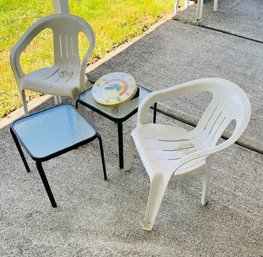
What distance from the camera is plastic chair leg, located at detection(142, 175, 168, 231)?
5.40ft

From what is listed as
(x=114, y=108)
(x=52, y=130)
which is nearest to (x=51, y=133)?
(x=52, y=130)

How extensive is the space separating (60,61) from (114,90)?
65 cm

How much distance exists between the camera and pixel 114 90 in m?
2.12

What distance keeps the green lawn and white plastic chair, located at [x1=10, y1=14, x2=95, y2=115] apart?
0.48m

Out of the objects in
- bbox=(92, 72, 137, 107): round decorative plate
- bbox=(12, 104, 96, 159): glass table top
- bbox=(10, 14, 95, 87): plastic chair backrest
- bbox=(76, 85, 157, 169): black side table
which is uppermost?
bbox=(10, 14, 95, 87): plastic chair backrest

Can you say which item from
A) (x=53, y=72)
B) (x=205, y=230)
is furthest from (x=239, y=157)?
(x=53, y=72)

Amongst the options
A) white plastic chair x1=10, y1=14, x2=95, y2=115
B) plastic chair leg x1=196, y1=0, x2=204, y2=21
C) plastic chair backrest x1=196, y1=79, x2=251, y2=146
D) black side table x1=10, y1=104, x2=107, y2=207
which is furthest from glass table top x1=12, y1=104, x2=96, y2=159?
plastic chair leg x1=196, y1=0, x2=204, y2=21

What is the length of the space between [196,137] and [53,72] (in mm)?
1159

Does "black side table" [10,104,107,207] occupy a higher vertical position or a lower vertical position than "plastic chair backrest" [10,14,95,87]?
lower

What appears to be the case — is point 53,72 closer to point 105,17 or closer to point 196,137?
point 196,137

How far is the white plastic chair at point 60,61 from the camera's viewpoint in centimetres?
224

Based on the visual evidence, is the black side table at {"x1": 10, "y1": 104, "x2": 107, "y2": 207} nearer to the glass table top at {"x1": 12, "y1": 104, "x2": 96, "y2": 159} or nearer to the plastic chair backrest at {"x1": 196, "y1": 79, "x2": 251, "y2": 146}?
the glass table top at {"x1": 12, "y1": 104, "x2": 96, "y2": 159}

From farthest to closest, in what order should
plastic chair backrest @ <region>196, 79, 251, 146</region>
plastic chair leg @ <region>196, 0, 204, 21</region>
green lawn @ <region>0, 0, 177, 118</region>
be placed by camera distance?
plastic chair leg @ <region>196, 0, 204, 21</region> < green lawn @ <region>0, 0, 177, 118</region> < plastic chair backrest @ <region>196, 79, 251, 146</region>

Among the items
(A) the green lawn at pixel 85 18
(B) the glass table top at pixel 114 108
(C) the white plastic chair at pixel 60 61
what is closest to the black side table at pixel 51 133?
(B) the glass table top at pixel 114 108
